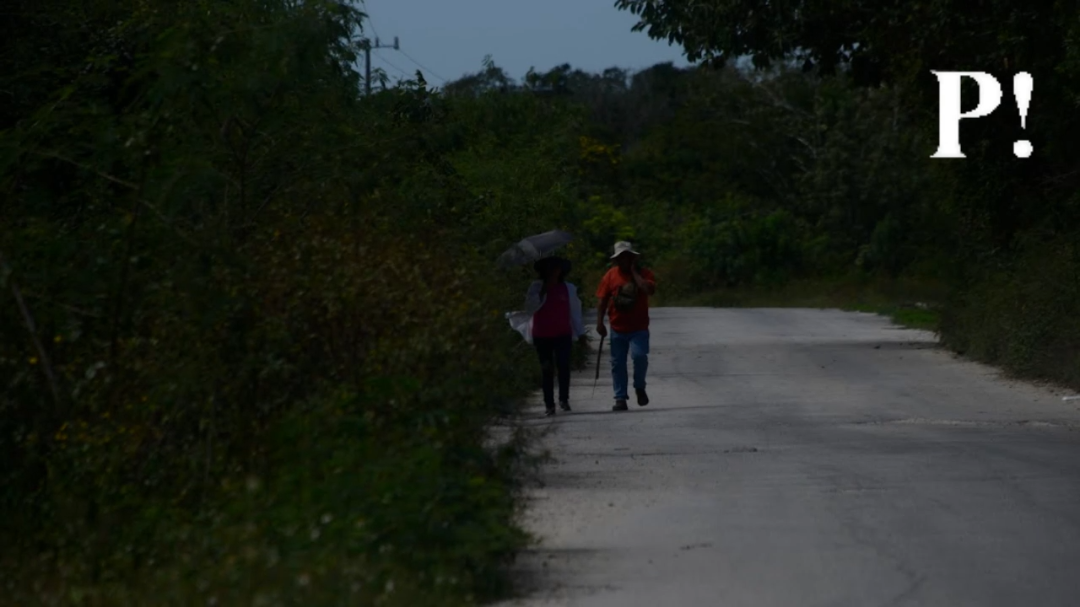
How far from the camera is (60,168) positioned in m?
14.7

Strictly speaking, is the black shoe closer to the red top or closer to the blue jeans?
the blue jeans

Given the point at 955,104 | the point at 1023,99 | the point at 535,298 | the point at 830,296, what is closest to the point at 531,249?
the point at 535,298

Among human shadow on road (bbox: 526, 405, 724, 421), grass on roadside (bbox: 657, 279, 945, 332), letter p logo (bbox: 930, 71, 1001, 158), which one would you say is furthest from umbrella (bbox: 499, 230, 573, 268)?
grass on roadside (bbox: 657, 279, 945, 332)

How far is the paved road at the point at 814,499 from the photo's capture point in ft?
30.5

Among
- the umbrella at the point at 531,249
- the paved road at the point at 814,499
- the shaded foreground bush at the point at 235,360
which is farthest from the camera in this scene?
the umbrella at the point at 531,249

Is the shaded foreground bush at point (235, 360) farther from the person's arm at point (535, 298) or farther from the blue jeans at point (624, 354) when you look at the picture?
the blue jeans at point (624, 354)

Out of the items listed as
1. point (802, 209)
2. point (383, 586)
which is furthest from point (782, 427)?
point (802, 209)

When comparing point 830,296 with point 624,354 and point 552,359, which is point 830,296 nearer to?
point 624,354

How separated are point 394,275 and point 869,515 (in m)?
3.35

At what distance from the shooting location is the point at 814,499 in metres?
12.3

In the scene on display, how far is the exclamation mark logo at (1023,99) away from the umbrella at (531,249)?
Result: 8010 mm

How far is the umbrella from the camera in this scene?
65.2 feet

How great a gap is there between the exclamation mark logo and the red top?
845cm

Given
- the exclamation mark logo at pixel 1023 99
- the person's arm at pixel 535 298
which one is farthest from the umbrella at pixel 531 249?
the exclamation mark logo at pixel 1023 99
